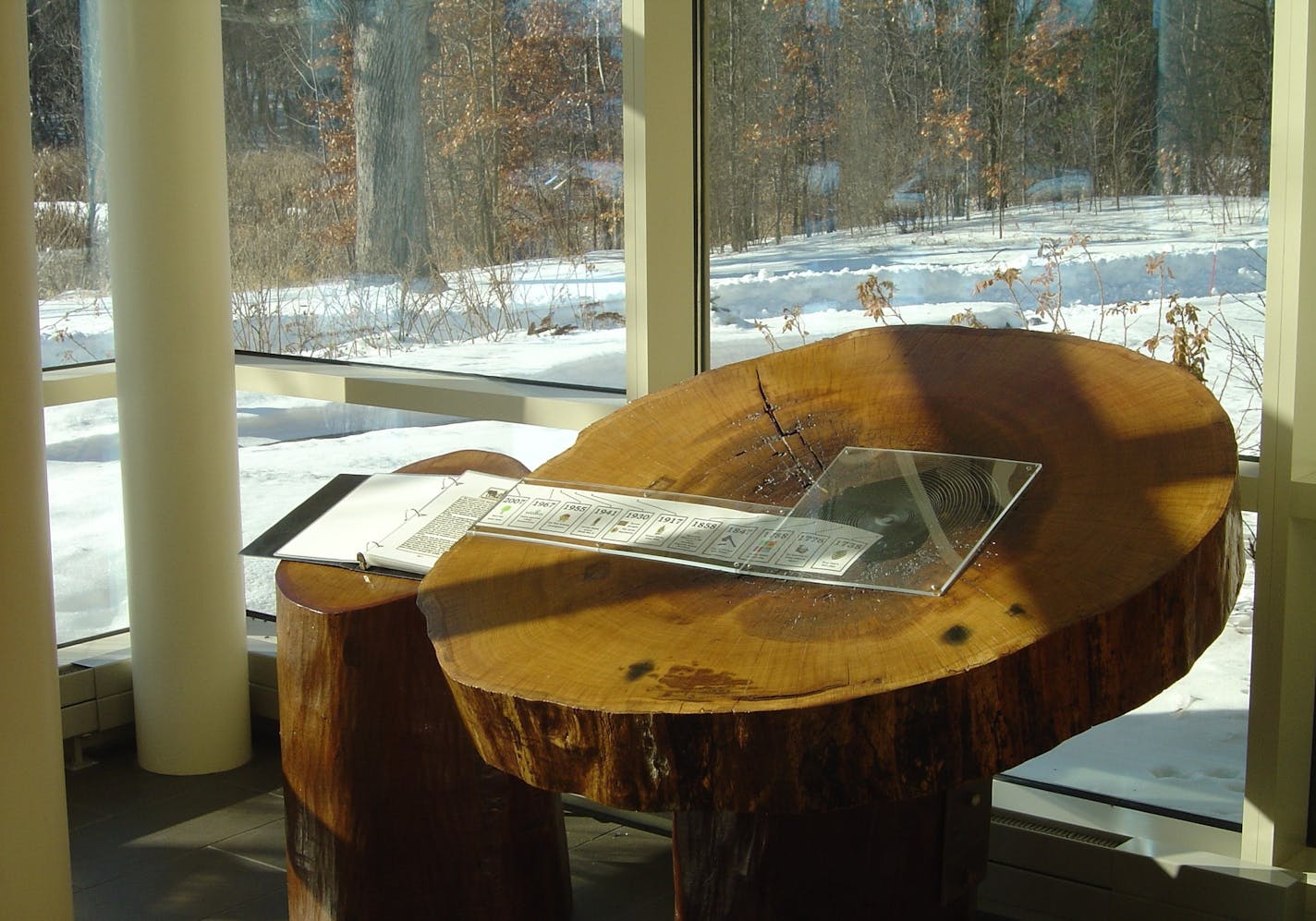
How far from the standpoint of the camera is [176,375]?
3297 millimetres

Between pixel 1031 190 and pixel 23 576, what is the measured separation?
185cm

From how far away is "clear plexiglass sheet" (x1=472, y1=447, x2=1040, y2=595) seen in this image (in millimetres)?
1614

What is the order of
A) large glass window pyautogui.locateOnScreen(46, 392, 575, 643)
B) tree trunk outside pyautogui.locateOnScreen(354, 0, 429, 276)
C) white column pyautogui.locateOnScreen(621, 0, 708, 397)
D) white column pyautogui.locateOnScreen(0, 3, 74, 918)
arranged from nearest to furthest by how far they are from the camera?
white column pyautogui.locateOnScreen(0, 3, 74, 918)
white column pyautogui.locateOnScreen(621, 0, 708, 397)
tree trunk outside pyautogui.locateOnScreen(354, 0, 429, 276)
large glass window pyautogui.locateOnScreen(46, 392, 575, 643)

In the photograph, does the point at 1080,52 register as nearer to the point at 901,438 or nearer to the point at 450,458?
the point at 901,438

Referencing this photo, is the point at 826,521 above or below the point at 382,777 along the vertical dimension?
above

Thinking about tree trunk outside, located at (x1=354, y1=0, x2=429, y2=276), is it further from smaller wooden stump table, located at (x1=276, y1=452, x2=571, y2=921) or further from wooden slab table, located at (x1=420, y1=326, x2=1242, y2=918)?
wooden slab table, located at (x1=420, y1=326, x2=1242, y2=918)

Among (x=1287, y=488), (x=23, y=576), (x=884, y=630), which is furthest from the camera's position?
(x=1287, y=488)

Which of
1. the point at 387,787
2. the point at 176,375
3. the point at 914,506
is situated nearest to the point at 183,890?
the point at 387,787

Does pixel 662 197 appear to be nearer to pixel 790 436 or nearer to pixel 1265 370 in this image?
pixel 790 436

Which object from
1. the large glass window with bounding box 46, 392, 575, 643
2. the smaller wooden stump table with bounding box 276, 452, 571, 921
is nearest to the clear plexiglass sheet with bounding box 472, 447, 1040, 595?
the smaller wooden stump table with bounding box 276, 452, 571, 921

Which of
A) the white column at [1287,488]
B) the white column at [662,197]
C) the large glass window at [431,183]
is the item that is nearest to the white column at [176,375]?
the large glass window at [431,183]

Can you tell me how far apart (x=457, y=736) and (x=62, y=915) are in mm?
700

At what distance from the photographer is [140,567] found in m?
3.37

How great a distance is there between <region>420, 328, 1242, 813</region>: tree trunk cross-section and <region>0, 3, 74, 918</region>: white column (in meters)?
0.78
